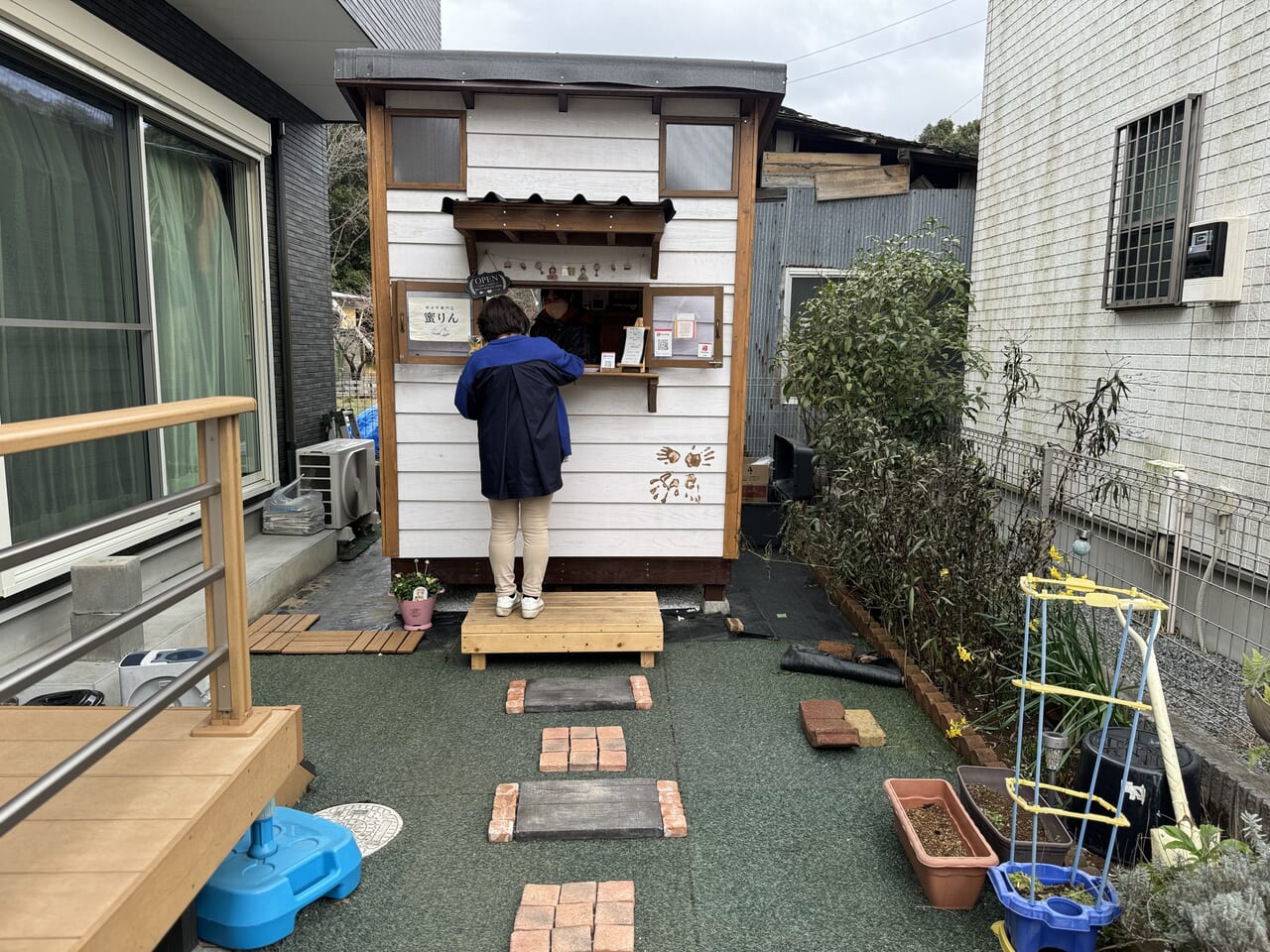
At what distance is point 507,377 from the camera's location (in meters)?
4.20

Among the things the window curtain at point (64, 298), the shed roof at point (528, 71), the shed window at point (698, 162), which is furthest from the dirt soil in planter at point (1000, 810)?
the window curtain at point (64, 298)

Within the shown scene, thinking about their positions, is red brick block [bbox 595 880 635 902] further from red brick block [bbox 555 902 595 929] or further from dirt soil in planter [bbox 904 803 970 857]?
dirt soil in planter [bbox 904 803 970 857]

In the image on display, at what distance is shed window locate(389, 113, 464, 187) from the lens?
180 inches

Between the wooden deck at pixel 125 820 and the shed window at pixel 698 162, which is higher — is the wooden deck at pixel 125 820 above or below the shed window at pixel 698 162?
below

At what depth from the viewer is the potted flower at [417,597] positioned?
4.78m

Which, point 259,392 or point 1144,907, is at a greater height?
point 259,392

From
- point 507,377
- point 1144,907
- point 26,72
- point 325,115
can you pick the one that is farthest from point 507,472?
point 325,115

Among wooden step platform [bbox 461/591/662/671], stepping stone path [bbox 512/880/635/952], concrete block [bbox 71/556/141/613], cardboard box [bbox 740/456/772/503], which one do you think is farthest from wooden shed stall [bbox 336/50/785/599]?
stepping stone path [bbox 512/880/635/952]

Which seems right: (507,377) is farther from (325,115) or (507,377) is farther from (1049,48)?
(1049,48)

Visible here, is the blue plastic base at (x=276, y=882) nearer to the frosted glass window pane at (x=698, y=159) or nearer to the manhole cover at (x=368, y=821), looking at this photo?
the manhole cover at (x=368, y=821)

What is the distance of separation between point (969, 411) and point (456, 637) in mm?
3740

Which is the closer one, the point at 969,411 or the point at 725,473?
the point at 725,473

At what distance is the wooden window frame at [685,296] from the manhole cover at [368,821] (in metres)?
2.75

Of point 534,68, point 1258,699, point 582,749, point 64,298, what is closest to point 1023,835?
point 1258,699
